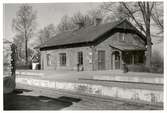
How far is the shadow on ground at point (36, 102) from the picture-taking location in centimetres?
725

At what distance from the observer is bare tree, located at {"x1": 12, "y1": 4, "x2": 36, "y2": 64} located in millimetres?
8136

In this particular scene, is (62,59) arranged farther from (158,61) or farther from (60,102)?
(60,102)

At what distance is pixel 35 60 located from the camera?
2419 centimetres

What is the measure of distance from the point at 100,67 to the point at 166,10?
1164 cm

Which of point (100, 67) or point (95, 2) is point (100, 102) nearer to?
point (95, 2)

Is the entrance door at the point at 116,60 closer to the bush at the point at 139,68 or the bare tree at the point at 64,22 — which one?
the bush at the point at 139,68

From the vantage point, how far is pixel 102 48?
18312mm

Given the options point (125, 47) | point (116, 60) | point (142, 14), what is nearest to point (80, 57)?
point (116, 60)

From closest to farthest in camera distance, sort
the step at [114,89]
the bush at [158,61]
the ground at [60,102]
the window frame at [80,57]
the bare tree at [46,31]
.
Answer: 1. the step at [114,89]
2. the ground at [60,102]
3. the bush at [158,61]
4. the bare tree at [46,31]
5. the window frame at [80,57]

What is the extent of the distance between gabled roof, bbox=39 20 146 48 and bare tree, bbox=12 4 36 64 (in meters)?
5.94

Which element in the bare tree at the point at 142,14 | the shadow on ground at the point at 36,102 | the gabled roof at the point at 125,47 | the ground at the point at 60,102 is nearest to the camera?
the ground at the point at 60,102

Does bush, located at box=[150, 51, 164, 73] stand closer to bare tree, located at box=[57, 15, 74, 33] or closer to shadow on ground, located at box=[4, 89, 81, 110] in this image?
shadow on ground, located at box=[4, 89, 81, 110]

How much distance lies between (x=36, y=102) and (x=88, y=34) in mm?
11225

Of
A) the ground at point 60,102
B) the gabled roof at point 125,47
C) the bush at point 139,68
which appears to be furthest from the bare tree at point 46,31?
the bush at point 139,68
